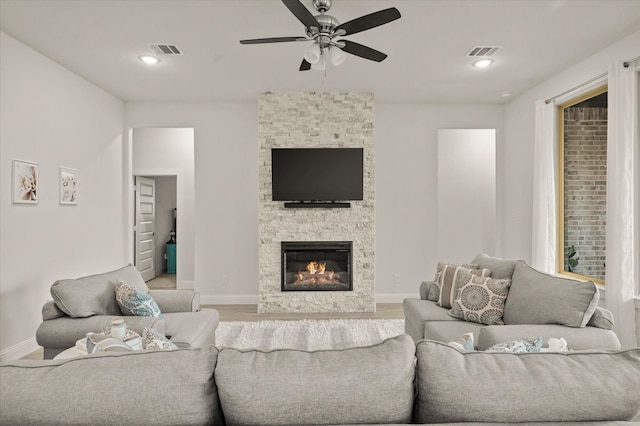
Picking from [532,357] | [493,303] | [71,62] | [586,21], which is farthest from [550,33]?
[71,62]

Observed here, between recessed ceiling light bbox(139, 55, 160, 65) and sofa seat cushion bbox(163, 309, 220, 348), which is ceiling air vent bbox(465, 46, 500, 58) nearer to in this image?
recessed ceiling light bbox(139, 55, 160, 65)

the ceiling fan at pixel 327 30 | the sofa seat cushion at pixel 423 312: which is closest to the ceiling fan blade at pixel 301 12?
the ceiling fan at pixel 327 30

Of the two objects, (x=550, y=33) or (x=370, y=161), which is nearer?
(x=550, y=33)

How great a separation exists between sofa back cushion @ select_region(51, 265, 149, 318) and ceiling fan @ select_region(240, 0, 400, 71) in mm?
2042

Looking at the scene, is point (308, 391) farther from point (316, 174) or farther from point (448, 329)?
point (316, 174)

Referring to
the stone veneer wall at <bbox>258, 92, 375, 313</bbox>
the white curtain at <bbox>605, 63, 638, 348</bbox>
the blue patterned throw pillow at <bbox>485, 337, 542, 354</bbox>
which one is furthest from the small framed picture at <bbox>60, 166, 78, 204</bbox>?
the white curtain at <bbox>605, 63, 638, 348</bbox>

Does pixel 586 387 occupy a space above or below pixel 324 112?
below

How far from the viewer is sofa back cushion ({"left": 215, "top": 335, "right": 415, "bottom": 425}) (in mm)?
1007

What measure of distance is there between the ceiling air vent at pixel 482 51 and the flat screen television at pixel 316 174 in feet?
5.98

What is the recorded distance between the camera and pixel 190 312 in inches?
132

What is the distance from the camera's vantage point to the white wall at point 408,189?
5.95 m

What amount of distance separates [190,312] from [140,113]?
367 cm

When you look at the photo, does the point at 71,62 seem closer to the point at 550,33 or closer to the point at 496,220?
the point at 550,33

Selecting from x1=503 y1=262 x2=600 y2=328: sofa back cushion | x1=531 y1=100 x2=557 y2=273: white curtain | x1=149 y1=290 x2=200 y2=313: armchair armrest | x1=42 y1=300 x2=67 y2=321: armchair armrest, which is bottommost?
x1=149 y1=290 x2=200 y2=313: armchair armrest
